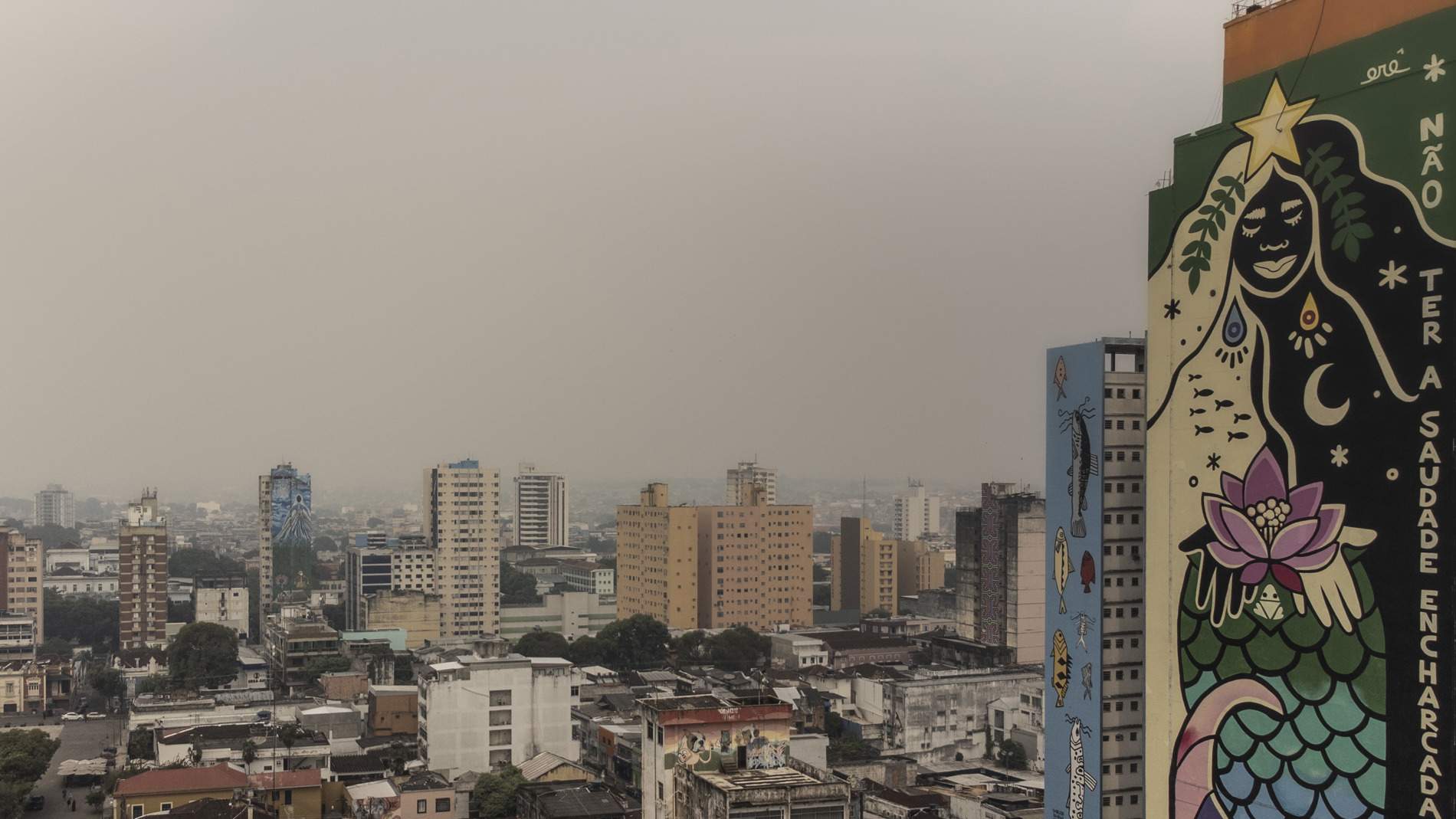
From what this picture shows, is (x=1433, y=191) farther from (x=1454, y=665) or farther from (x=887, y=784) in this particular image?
(x=887, y=784)

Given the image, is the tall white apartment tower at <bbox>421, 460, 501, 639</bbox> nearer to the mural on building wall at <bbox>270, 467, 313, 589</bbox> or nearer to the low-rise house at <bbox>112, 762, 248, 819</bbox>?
the mural on building wall at <bbox>270, 467, 313, 589</bbox>

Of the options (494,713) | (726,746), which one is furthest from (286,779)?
(726,746)

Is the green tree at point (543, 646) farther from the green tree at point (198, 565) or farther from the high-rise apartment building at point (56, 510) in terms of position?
the high-rise apartment building at point (56, 510)

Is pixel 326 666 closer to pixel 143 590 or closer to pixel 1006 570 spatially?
pixel 143 590

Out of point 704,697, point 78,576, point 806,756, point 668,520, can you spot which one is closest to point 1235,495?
point 704,697

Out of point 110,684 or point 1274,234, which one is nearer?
point 1274,234

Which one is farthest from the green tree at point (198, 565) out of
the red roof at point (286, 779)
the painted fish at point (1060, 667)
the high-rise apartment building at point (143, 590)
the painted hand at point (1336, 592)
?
the painted hand at point (1336, 592)

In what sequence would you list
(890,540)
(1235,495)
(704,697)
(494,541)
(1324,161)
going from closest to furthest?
(1324,161), (1235,495), (704,697), (494,541), (890,540)
